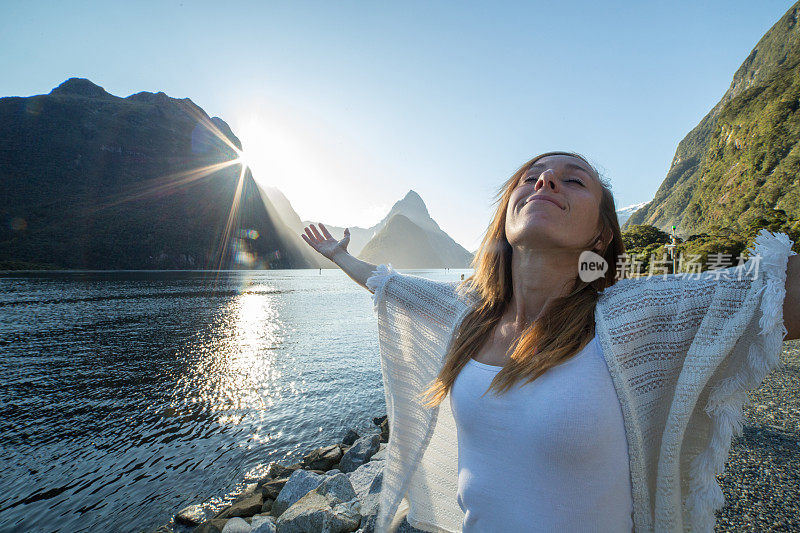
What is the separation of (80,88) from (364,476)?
223 m

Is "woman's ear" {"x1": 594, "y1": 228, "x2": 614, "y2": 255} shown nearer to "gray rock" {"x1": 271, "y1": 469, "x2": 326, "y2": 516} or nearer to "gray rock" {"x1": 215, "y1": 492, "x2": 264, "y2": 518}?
"gray rock" {"x1": 271, "y1": 469, "x2": 326, "y2": 516}

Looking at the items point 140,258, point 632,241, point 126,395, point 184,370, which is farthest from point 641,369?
point 140,258

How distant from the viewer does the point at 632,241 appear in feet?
157

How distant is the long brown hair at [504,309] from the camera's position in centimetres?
140

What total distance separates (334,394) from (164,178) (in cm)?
15252

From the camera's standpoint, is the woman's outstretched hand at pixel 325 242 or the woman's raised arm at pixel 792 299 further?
the woman's outstretched hand at pixel 325 242

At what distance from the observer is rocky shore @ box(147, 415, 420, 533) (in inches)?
183

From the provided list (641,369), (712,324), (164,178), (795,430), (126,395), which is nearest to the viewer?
(712,324)

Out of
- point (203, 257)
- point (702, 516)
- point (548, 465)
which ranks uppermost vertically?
point (203, 257)

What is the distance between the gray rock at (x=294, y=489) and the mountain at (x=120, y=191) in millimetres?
109426

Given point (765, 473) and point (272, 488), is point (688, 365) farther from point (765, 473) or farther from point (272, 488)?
point (272, 488)

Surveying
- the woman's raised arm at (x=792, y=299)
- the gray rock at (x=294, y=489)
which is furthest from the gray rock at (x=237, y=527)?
the woman's raised arm at (x=792, y=299)

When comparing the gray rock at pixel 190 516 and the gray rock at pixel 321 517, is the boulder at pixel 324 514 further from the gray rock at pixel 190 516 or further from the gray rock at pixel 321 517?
the gray rock at pixel 190 516

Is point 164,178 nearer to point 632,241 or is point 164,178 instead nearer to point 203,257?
point 203,257
